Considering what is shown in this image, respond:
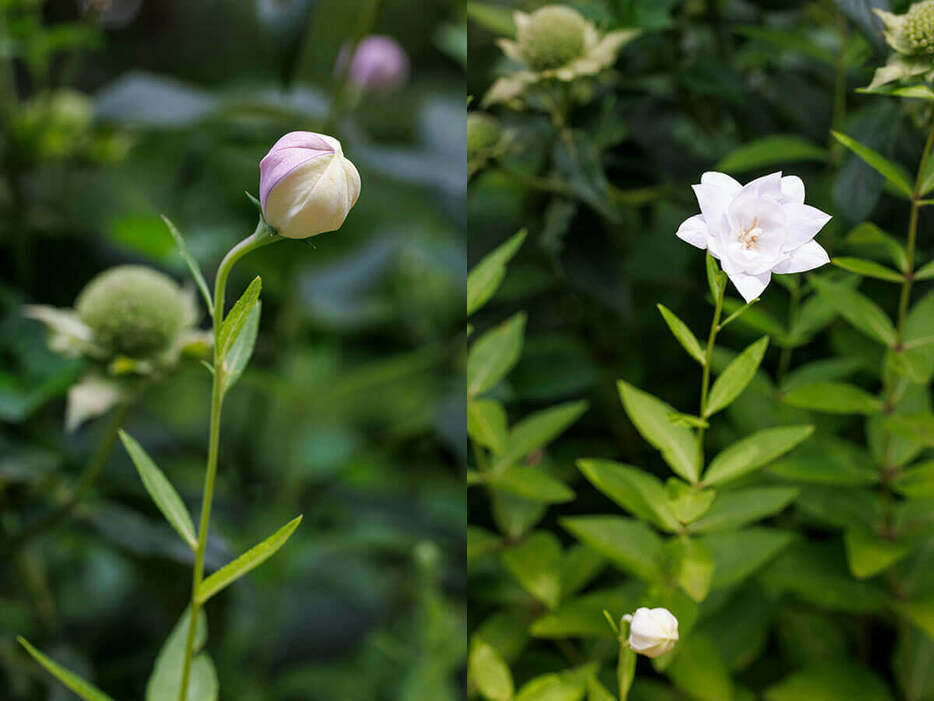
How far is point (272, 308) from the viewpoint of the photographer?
749 mm

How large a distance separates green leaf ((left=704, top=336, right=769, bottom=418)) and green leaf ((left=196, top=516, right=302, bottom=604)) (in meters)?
0.14

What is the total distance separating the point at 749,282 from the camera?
227 millimetres

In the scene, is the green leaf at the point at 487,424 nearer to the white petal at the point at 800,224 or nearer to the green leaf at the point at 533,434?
the green leaf at the point at 533,434

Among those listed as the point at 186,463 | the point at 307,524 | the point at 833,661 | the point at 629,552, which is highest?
the point at 629,552

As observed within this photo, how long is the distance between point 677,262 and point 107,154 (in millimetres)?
525

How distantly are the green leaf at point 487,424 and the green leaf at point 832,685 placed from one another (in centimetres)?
19

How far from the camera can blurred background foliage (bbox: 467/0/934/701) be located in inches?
14.7

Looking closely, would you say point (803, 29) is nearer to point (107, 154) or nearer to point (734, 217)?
point (734, 217)

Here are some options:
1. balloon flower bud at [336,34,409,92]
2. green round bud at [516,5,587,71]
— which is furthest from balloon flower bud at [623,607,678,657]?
balloon flower bud at [336,34,409,92]

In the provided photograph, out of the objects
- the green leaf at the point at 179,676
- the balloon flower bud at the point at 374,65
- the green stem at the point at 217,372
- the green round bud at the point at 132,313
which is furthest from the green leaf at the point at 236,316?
the balloon flower bud at the point at 374,65

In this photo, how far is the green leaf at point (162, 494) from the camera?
246mm

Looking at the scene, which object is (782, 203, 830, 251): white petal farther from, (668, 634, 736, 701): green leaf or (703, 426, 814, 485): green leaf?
(668, 634, 736, 701): green leaf

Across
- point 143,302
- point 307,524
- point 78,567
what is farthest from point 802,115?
point 78,567

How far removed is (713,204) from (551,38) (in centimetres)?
17
